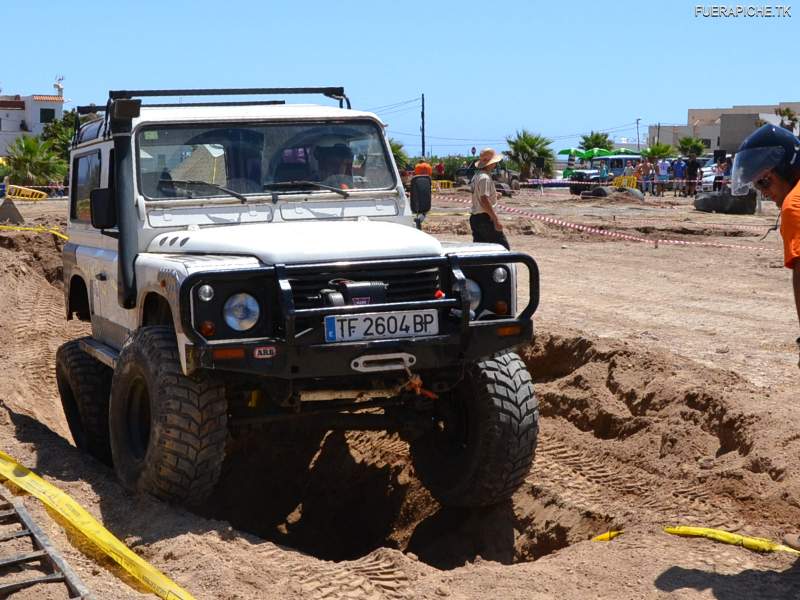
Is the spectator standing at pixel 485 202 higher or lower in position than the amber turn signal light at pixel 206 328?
higher

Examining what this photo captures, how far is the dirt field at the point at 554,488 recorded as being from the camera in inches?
195

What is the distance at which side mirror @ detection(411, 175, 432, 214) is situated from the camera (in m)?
7.01

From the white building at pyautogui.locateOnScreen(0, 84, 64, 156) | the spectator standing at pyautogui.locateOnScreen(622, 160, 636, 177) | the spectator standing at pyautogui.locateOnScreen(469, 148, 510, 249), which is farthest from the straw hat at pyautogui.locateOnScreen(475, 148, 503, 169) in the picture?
the white building at pyautogui.locateOnScreen(0, 84, 64, 156)

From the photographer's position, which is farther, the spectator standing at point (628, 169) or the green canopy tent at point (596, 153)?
the green canopy tent at point (596, 153)

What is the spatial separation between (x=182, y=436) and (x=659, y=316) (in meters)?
6.92

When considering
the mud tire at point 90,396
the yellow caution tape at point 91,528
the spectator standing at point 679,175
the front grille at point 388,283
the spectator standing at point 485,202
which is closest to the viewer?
the yellow caution tape at point 91,528

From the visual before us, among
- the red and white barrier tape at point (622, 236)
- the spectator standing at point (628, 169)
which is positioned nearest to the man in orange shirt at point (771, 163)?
the red and white barrier tape at point (622, 236)

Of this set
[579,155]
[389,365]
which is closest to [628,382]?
[389,365]

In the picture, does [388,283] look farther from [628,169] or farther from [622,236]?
[628,169]

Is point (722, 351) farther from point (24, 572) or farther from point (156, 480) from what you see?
point (24, 572)

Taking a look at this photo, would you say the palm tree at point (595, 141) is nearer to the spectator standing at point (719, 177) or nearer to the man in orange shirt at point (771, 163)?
the spectator standing at point (719, 177)

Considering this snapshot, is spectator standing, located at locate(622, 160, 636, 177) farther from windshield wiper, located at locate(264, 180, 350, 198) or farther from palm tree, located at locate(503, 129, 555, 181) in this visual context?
windshield wiper, located at locate(264, 180, 350, 198)

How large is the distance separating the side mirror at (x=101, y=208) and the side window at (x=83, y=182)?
3.35 feet

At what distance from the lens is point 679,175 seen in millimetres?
36625
